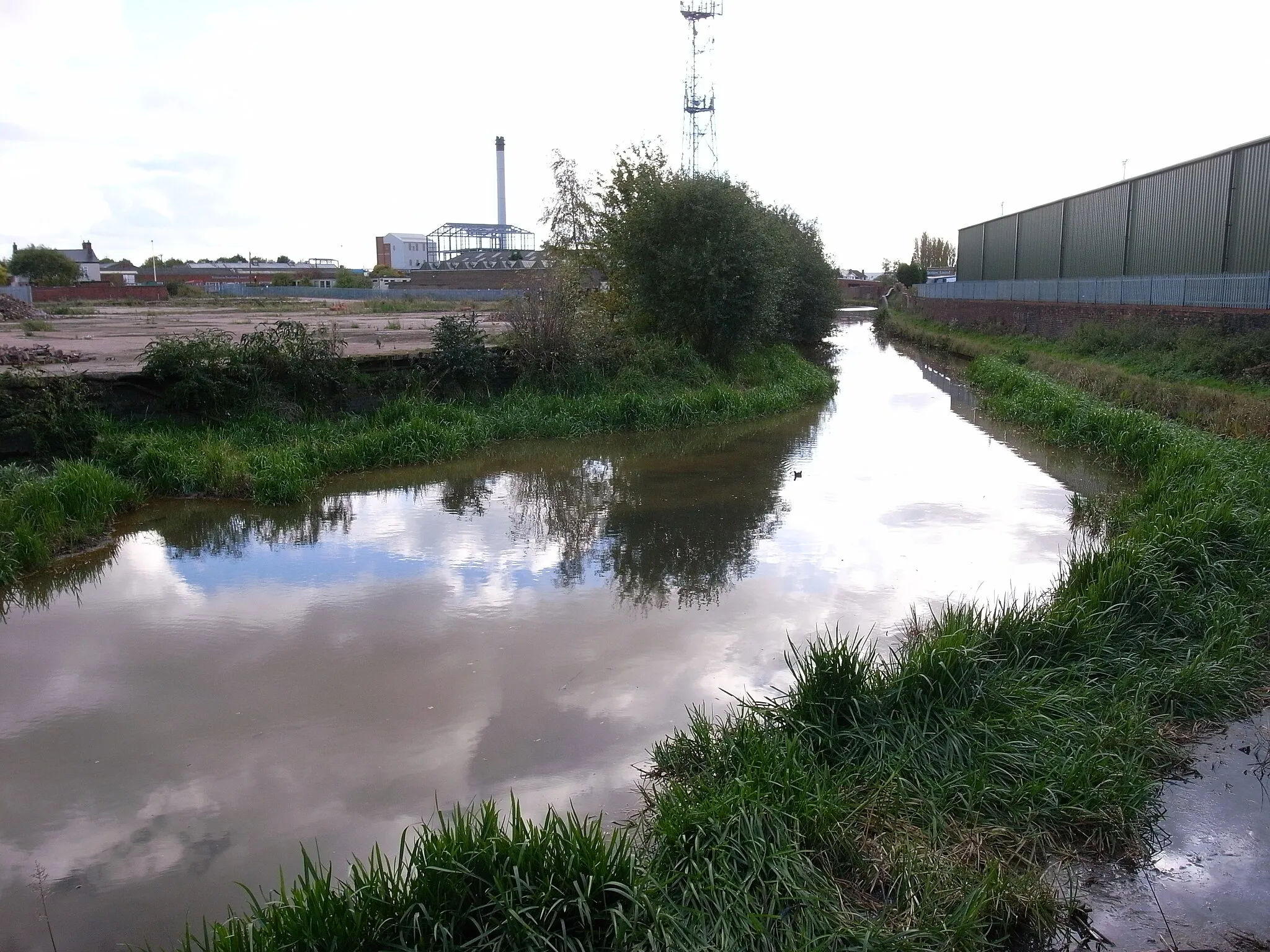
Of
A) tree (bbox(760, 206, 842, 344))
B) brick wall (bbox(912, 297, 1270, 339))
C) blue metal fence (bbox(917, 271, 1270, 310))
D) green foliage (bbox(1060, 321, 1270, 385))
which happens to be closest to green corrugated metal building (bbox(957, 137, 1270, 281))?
blue metal fence (bbox(917, 271, 1270, 310))

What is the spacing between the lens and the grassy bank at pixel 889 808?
3.45 metres

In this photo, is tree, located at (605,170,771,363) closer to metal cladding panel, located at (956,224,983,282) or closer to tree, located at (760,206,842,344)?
tree, located at (760,206,842,344)

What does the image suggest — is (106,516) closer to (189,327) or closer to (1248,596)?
(1248,596)

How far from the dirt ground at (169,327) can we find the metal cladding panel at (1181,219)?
19.3 meters

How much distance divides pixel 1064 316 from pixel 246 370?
78.5 feet

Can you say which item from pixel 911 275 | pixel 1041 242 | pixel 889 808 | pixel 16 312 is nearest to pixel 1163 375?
→ pixel 889 808

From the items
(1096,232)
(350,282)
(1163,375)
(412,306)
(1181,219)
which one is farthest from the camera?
(350,282)

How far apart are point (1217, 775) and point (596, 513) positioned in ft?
22.3

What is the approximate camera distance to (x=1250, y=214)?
2439cm

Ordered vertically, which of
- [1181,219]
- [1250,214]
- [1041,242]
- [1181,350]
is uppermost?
[1041,242]

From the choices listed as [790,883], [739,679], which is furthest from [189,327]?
[790,883]

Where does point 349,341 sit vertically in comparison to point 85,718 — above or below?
above

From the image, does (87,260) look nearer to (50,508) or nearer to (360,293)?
(360,293)

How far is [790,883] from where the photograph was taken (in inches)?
145
